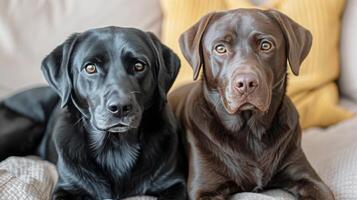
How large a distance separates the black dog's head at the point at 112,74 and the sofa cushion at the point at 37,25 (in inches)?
25.1

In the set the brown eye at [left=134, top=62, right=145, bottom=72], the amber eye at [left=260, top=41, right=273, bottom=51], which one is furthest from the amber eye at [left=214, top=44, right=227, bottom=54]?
the brown eye at [left=134, top=62, right=145, bottom=72]

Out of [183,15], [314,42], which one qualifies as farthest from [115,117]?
[314,42]

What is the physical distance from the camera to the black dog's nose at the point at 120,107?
1.65m

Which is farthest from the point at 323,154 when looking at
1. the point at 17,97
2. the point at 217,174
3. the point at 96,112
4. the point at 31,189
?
the point at 17,97

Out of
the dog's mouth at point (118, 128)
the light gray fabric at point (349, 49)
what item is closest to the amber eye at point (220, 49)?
the dog's mouth at point (118, 128)

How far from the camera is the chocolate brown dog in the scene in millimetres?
1728

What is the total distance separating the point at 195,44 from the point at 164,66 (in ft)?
0.40

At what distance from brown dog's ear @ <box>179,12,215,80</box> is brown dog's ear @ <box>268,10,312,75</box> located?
22 cm

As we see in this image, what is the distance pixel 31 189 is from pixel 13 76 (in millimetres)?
808

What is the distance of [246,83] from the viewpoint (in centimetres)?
164

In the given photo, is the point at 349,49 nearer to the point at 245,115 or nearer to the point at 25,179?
the point at 245,115

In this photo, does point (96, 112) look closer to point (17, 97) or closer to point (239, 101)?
point (239, 101)

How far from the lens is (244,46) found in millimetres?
1729

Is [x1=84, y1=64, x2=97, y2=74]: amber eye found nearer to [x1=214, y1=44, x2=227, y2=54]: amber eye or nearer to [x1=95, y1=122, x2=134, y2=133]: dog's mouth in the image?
[x1=95, y1=122, x2=134, y2=133]: dog's mouth
